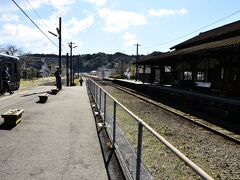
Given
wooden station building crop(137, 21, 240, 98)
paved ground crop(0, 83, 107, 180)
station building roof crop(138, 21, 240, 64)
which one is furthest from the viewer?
wooden station building crop(137, 21, 240, 98)

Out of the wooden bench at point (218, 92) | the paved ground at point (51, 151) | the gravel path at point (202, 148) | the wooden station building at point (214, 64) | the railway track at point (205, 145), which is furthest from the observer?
the wooden bench at point (218, 92)

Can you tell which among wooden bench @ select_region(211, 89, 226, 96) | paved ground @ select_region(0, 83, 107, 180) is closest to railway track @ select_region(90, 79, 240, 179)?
paved ground @ select_region(0, 83, 107, 180)

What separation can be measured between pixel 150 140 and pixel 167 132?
21.1 feet

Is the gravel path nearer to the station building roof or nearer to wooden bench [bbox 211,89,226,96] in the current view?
the station building roof

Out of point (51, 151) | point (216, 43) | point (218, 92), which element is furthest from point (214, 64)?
point (51, 151)

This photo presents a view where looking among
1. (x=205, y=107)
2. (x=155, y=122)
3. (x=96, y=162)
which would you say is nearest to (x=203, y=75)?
(x=205, y=107)

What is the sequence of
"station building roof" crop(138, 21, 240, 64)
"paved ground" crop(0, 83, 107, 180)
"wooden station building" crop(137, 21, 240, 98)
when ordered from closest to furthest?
"paved ground" crop(0, 83, 107, 180)
"station building roof" crop(138, 21, 240, 64)
"wooden station building" crop(137, 21, 240, 98)

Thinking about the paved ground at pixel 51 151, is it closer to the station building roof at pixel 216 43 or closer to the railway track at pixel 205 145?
the railway track at pixel 205 145

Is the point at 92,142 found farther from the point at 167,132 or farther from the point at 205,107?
the point at 205,107

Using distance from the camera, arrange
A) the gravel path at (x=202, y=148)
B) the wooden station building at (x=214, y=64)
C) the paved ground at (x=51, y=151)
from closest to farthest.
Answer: the paved ground at (x=51, y=151), the gravel path at (x=202, y=148), the wooden station building at (x=214, y=64)

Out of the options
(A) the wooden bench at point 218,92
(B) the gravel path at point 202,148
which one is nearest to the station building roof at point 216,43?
(A) the wooden bench at point 218,92

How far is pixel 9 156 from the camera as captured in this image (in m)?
6.65

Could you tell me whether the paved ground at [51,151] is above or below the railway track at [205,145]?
above

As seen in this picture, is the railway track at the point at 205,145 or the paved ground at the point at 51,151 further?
the railway track at the point at 205,145
